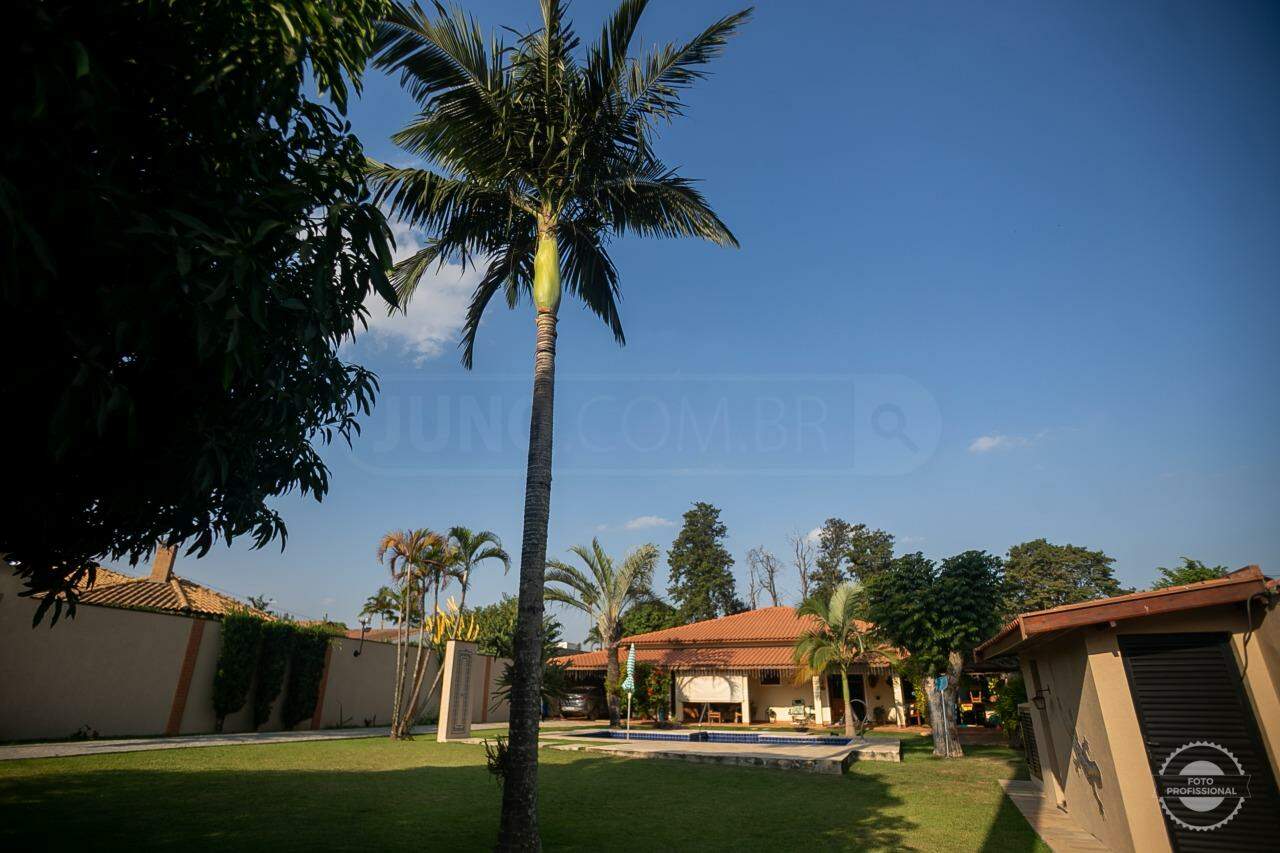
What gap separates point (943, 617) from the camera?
16.9 meters

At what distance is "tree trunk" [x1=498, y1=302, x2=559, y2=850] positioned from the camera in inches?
265

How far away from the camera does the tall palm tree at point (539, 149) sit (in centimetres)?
848

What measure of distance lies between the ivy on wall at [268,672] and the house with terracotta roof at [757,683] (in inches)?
621

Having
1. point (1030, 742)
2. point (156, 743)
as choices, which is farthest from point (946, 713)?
point (156, 743)

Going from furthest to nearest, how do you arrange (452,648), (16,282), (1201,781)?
1. (452,648)
2. (1201,781)
3. (16,282)

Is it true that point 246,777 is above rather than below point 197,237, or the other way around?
below

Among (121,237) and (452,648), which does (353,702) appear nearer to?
(452,648)

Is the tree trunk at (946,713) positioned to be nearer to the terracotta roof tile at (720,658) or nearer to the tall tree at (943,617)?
the tall tree at (943,617)

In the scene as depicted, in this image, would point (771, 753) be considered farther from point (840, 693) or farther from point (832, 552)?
A: point (832, 552)

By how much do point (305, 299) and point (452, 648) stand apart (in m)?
18.5

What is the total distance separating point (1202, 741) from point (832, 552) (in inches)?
2224

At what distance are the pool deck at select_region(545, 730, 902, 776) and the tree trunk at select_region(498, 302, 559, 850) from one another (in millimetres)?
9638

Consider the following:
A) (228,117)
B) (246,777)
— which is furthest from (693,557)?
(228,117)

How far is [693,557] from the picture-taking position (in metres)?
55.2
